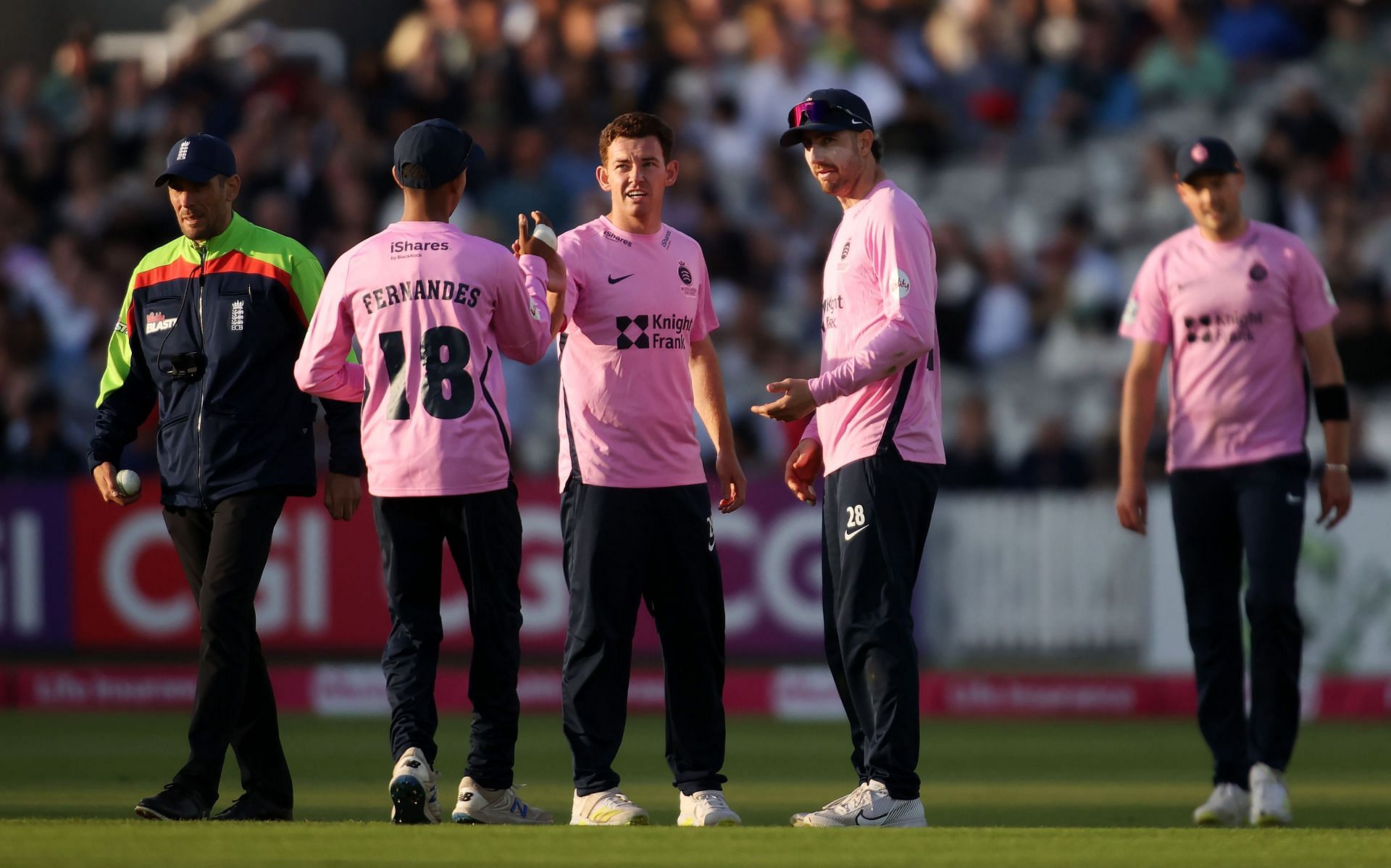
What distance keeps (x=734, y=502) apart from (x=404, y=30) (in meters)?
14.6

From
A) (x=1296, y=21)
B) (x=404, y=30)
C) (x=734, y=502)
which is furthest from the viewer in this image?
(x=404, y=30)

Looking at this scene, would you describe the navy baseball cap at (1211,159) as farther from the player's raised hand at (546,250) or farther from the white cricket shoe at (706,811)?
the white cricket shoe at (706,811)

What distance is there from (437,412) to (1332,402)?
378cm

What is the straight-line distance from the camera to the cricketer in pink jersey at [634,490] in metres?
7.25

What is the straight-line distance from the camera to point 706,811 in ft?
23.5

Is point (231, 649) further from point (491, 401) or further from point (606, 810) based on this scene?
point (606, 810)

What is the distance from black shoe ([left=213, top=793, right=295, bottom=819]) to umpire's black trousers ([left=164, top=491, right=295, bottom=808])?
0.09 ft

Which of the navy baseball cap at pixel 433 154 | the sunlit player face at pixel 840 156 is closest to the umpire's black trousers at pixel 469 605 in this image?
the navy baseball cap at pixel 433 154

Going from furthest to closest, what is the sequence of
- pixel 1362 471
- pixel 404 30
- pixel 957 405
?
pixel 404 30, pixel 957 405, pixel 1362 471

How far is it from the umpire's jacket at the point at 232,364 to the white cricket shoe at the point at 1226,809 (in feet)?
11.8

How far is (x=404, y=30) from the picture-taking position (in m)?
21.2

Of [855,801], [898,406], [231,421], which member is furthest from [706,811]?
[231,421]

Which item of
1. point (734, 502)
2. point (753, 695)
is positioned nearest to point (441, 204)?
point (734, 502)

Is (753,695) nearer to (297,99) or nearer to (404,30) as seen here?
(297,99)
